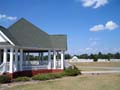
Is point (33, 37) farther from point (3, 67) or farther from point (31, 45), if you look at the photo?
point (3, 67)

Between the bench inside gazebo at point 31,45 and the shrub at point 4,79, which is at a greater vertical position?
the bench inside gazebo at point 31,45

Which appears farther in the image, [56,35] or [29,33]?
[56,35]

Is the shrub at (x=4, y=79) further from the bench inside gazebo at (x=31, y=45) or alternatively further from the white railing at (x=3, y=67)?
the bench inside gazebo at (x=31, y=45)

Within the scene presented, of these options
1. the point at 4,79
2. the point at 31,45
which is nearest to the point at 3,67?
the point at 4,79

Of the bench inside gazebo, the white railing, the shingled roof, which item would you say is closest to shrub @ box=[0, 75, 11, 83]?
the white railing

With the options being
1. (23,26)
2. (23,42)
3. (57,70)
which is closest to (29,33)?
(23,26)

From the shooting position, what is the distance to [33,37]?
34156 mm

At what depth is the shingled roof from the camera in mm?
31741

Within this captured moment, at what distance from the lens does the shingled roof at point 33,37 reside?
31.7m

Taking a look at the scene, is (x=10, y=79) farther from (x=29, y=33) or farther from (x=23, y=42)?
(x=29, y=33)

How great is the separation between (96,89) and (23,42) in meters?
13.5

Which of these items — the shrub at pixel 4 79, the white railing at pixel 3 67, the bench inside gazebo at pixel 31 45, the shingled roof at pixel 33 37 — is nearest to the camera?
the shrub at pixel 4 79

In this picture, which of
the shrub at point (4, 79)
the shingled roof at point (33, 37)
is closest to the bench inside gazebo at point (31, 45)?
the shingled roof at point (33, 37)

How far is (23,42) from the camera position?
31.2m
